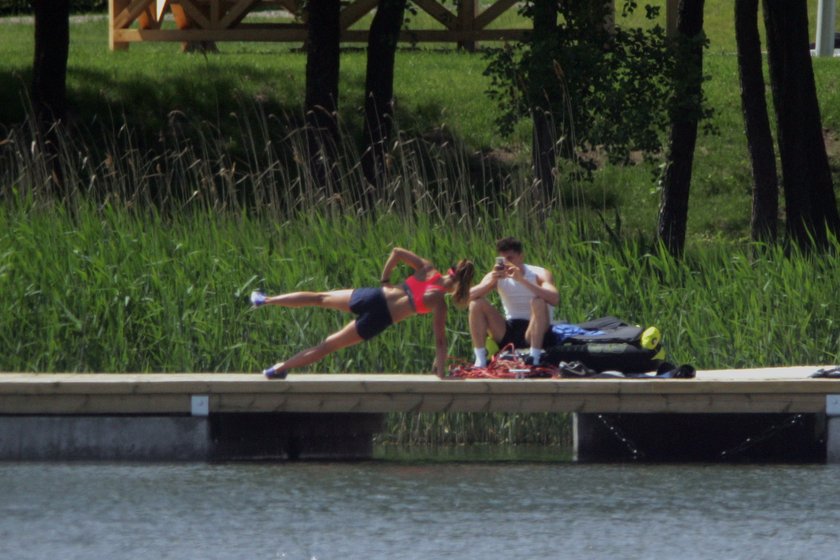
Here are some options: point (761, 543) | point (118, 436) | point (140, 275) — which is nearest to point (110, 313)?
point (140, 275)

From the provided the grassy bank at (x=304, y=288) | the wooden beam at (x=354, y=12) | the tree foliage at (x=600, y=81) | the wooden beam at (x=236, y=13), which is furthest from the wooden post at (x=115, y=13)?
the grassy bank at (x=304, y=288)

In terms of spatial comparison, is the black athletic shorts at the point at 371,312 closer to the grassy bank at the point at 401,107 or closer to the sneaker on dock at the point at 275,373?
the sneaker on dock at the point at 275,373

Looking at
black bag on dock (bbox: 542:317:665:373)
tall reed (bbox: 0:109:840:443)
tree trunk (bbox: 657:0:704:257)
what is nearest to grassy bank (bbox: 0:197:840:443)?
tall reed (bbox: 0:109:840:443)

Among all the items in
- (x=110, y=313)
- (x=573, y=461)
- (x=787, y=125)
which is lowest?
(x=573, y=461)

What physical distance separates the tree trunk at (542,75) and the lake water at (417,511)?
201 inches

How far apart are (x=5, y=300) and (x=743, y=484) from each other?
4.76 meters

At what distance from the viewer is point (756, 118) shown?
1695 cm

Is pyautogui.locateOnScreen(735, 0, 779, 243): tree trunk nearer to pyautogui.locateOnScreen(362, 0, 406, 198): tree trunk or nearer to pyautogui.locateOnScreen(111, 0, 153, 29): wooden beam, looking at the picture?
pyautogui.locateOnScreen(362, 0, 406, 198): tree trunk

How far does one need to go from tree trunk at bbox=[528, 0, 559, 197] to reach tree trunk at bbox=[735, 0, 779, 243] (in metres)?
2.30

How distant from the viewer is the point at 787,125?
52.3ft

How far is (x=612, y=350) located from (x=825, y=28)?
691 inches

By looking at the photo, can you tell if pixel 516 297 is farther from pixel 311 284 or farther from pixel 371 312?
pixel 311 284

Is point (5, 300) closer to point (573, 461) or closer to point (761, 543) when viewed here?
point (573, 461)

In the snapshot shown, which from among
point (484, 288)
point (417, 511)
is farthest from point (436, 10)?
point (417, 511)
